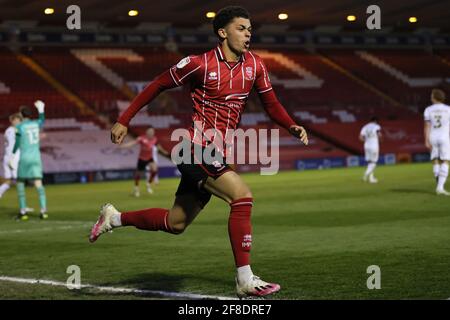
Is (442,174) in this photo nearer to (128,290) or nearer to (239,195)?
(128,290)

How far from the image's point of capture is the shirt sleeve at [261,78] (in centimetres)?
A: 825

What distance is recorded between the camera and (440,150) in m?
21.3

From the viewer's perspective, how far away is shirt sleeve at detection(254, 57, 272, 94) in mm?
8250

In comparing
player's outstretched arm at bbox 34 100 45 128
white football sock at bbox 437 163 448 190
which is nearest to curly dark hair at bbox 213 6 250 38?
player's outstretched arm at bbox 34 100 45 128

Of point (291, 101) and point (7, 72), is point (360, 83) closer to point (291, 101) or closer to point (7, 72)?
point (291, 101)

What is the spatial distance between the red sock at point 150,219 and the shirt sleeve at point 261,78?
1477 mm

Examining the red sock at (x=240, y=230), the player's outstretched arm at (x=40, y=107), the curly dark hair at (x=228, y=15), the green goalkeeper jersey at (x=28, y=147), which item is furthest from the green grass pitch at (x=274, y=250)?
the curly dark hair at (x=228, y=15)

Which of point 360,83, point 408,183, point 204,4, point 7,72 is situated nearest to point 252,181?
point 408,183

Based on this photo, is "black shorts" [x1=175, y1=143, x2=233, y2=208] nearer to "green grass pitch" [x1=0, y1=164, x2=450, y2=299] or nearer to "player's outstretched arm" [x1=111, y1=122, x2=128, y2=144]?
"player's outstretched arm" [x1=111, y1=122, x2=128, y2=144]

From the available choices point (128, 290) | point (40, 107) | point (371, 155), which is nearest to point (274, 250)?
point (128, 290)

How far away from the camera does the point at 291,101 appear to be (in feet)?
153

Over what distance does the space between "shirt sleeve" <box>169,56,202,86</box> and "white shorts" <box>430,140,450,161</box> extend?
14240 mm

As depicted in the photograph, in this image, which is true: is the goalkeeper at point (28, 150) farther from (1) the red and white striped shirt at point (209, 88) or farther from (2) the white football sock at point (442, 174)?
(1) the red and white striped shirt at point (209, 88)

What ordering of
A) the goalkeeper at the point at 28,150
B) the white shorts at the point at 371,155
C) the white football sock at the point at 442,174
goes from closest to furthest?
the goalkeeper at the point at 28,150, the white football sock at the point at 442,174, the white shorts at the point at 371,155
